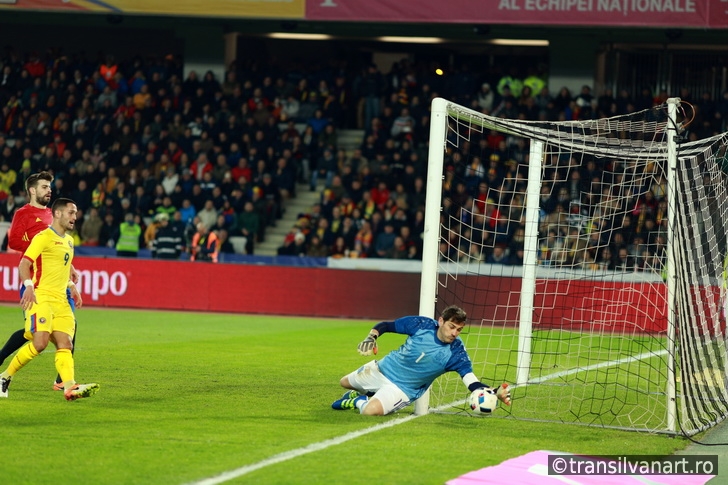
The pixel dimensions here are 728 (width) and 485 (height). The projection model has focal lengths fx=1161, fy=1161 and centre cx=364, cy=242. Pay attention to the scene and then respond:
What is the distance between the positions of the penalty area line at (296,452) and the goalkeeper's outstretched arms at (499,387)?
2.26 feet

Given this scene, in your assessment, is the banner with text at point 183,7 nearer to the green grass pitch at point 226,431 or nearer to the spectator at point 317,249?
the spectator at point 317,249

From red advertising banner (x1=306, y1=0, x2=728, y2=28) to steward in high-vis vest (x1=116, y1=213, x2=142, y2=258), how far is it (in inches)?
236

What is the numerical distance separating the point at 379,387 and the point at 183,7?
18281 millimetres

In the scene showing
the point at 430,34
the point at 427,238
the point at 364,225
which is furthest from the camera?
the point at 430,34

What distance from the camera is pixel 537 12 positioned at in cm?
2494

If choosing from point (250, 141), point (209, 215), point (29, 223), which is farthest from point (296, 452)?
point (250, 141)

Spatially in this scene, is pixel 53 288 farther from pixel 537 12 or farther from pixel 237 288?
pixel 537 12

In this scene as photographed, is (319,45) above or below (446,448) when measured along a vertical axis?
above

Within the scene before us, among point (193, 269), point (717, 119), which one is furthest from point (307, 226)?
point (717, 119)

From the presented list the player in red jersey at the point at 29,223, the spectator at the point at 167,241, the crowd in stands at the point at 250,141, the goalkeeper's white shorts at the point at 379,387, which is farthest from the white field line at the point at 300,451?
the spectator at the point at 167,241

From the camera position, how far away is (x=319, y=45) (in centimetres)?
3384

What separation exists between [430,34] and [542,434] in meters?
22.2

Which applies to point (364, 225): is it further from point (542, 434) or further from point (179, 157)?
point (542, 434)

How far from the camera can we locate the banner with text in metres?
25.9
